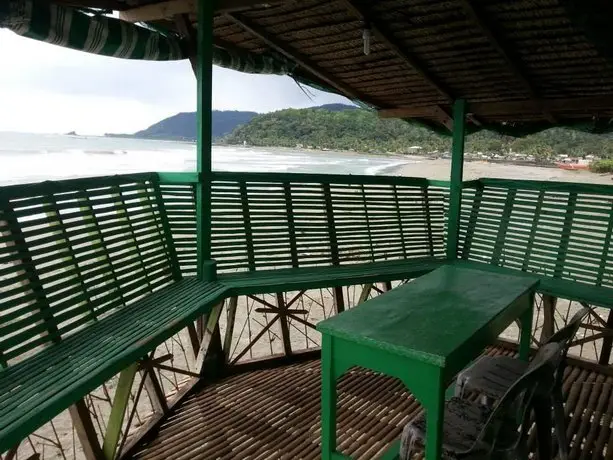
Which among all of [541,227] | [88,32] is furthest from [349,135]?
[88,32]

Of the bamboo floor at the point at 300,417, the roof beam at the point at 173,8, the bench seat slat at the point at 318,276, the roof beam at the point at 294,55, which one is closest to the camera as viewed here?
the bamboo floor at the point at 300,417

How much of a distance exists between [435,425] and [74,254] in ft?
6.75

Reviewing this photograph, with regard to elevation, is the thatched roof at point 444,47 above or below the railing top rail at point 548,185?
above

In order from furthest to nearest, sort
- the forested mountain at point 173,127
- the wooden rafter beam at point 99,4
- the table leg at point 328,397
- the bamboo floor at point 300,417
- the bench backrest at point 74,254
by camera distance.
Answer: the forested mountain at point 173,127 < the wooden rafter beam at point 99,4 < the bamboo floor at point 300,417 < the bench backrest at point 74,254 < the table leg at point 328,397

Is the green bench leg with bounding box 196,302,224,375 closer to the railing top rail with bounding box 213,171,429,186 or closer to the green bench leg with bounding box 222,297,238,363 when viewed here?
the green bench leg with bounding box 222,297,238,363

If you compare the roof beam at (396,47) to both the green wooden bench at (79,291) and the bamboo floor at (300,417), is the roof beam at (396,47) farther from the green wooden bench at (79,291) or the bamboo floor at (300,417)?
the bamboo floor at (300,417)

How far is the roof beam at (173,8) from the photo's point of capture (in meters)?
3.20

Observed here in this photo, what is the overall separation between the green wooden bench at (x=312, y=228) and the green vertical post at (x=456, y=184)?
0.12m

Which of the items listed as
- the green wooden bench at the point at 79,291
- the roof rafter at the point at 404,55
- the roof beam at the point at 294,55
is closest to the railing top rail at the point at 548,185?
the roof rafter at the point at 404,55

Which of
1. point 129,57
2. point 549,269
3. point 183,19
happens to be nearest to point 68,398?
point 129,57

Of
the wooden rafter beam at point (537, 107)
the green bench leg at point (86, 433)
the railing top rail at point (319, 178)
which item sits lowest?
the green bench leg at point (86, 433)

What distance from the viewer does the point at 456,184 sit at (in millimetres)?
4938

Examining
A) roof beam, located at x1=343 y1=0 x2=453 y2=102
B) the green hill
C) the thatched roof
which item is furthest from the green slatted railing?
the green hill

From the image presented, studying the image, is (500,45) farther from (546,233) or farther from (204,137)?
(204,137)
